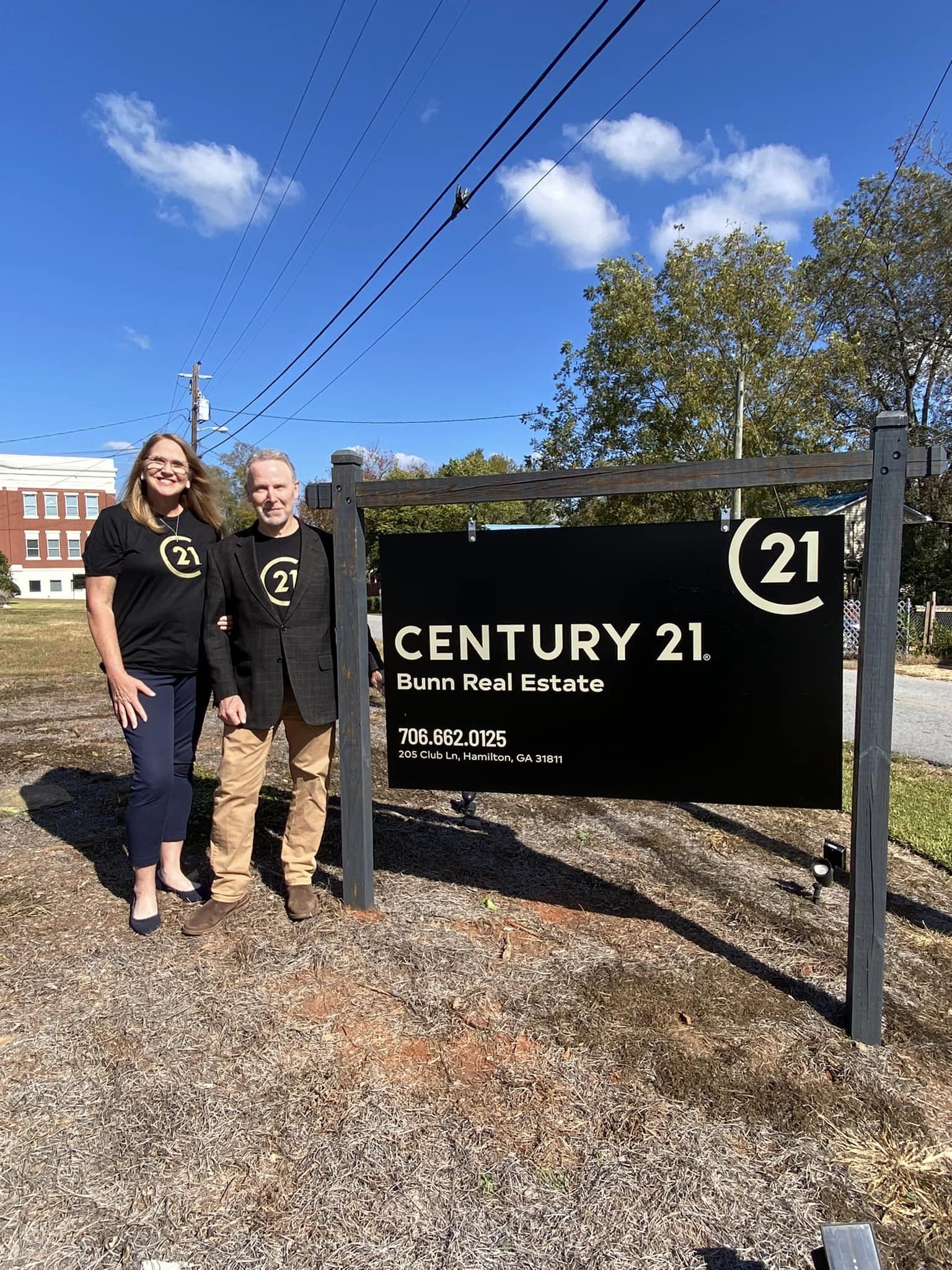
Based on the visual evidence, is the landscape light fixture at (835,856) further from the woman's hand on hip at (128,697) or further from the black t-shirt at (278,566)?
the woman's hand on hip at (128,697)

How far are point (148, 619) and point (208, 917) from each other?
1174mm

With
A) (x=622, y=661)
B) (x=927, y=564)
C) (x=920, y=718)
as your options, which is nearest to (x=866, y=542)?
(x=622, y=661)

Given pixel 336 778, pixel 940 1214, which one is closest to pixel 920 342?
pixel 336 778

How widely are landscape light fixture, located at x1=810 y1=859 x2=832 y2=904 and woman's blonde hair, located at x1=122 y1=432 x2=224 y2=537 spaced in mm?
3015

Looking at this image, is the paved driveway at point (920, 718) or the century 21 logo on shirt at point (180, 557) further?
the paved driveway at point (920, 718)

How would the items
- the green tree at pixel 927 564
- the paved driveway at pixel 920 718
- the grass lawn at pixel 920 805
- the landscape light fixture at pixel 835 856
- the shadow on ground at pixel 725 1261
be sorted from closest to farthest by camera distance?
the shadow on ground at pixel 725 1261 < the landscape light fixture at pixel 835 856 < the grass lawn at pixel 920 805 < the paved driveway at pixel 920 718 < the green tree at pixel 927 564

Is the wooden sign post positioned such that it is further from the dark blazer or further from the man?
the dark blazer

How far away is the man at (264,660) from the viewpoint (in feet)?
9.25

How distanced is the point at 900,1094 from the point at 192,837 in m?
3.24

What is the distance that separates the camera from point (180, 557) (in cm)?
292

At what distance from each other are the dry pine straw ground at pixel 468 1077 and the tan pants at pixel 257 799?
186 millimetres

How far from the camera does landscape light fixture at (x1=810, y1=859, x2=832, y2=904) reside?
328cm

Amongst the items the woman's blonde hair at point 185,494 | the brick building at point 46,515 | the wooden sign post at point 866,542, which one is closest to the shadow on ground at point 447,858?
the wooden sign post at point 866,542

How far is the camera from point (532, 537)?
2.78 metres
